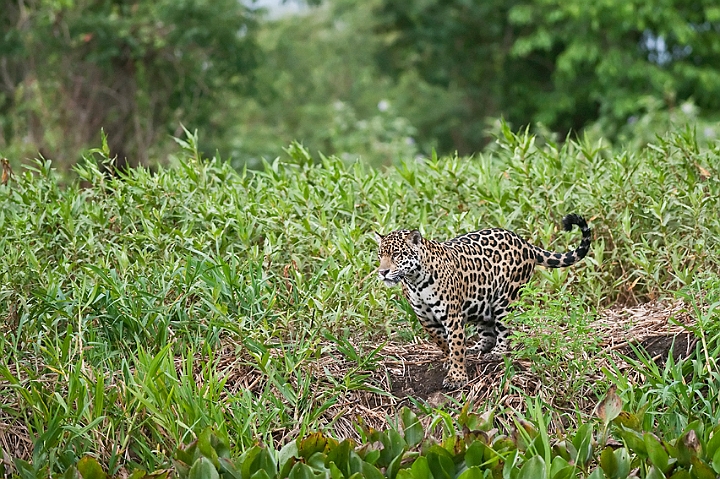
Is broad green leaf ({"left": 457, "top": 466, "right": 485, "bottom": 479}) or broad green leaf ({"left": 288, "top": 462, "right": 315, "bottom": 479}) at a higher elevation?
broad green leaf ({"left": 457, "top": 466, "right": 485, "bottom": 479})

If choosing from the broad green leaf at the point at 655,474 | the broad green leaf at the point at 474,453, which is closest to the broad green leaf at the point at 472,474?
the broad green leaf at the point at 474,453

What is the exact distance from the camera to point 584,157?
25.3 feet

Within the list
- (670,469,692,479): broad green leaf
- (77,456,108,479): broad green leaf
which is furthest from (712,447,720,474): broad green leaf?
(77,456,108,479): broad green leaf

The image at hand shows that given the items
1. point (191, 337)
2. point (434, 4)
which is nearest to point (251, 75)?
point (434, 4)

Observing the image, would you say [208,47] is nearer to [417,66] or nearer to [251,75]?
[251,75]

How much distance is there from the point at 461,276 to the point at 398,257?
1.63 feet

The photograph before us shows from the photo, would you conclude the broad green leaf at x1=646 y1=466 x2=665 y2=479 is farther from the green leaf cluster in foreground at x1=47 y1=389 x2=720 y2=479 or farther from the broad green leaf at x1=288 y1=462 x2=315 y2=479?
the broad green leaf at x1=288 y1=462 x2=315 y2=479

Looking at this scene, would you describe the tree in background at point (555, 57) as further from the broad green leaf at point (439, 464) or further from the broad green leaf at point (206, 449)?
the broad green leaf at point (206, 449)

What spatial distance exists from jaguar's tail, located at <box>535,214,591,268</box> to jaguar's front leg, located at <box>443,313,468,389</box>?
0.80 meters

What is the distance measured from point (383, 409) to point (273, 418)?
2.09ft

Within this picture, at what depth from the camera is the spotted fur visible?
16.8 ft

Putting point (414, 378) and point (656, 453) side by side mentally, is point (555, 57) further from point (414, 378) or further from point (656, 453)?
point (656, 453)

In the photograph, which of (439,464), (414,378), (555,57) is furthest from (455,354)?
(555,57)

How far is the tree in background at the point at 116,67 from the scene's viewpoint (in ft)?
53.7
